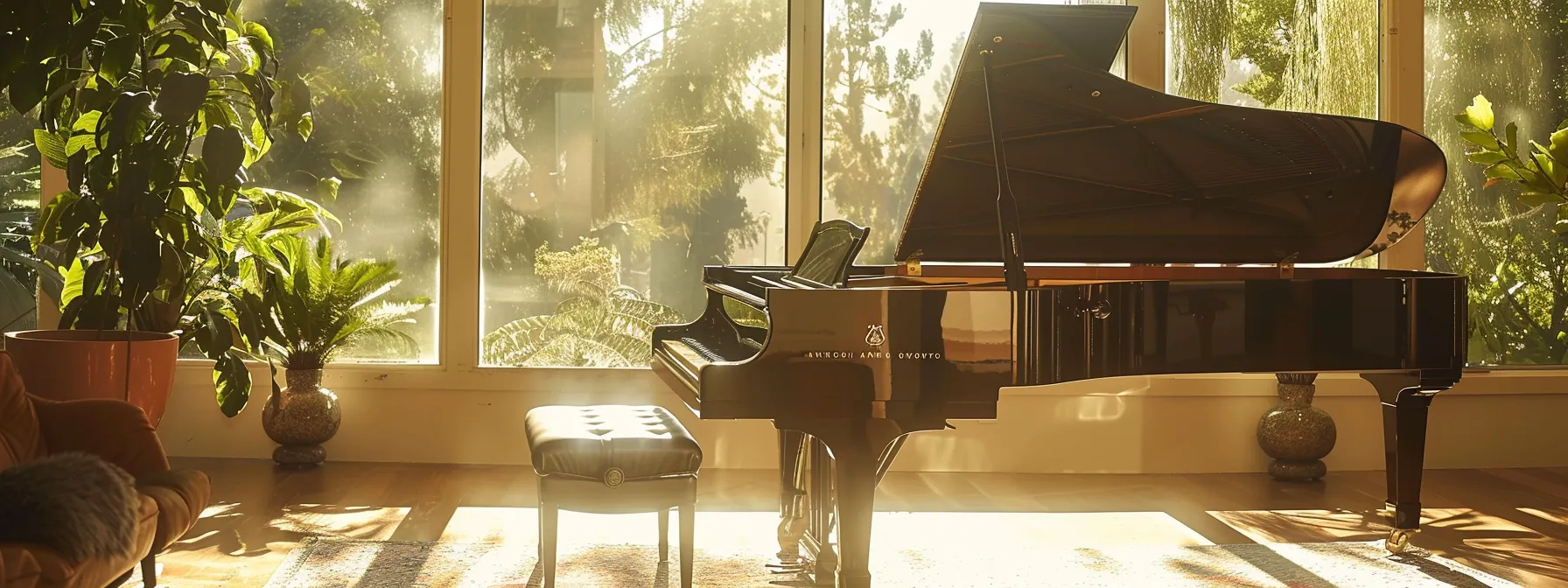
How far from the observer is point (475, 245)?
17.1ft

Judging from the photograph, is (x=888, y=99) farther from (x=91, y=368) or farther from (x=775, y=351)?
(x=91, y=368)

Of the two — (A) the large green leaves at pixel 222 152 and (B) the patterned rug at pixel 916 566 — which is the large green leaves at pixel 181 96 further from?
(B) the patterned rug at pixel 916 566

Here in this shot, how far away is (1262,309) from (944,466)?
207cm

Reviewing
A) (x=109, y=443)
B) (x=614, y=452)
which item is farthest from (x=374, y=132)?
(x=614, y=452)

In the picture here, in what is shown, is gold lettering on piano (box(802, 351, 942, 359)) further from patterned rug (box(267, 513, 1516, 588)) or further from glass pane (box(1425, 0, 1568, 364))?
glass pane (box(1425, 0, 1568, 364))

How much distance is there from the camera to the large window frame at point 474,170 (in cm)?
519

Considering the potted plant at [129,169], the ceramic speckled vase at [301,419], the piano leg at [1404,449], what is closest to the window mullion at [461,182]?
the ceramic speckled vase at [301,419]

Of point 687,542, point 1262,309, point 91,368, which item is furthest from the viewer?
point 91,368

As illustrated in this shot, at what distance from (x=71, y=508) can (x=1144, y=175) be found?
118 inches

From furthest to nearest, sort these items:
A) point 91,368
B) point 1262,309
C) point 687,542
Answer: point 91,368
point 1262,309
point 687,542

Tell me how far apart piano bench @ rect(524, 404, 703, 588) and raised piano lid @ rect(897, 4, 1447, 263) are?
3.53ft

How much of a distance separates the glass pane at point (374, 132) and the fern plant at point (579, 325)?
0.38 meters

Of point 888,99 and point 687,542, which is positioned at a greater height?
point 888,99

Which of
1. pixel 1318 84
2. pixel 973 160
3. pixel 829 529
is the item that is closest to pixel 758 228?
pixel 973 160
